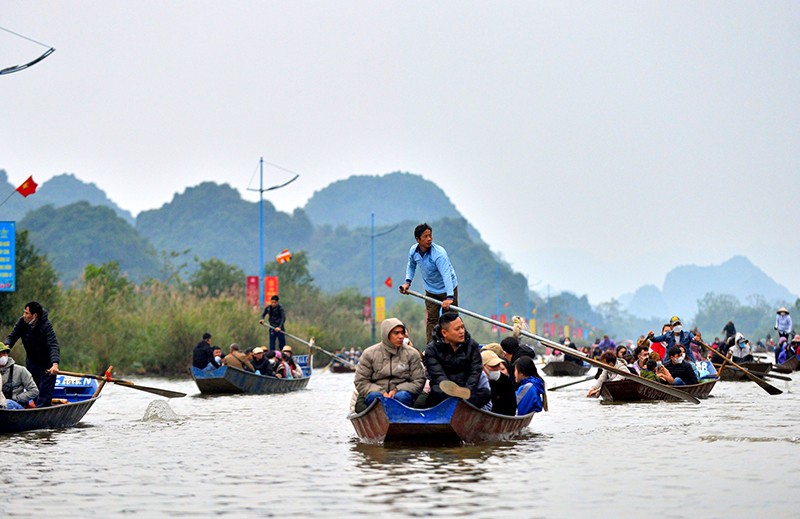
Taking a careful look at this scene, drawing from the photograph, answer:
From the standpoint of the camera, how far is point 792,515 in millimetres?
8227

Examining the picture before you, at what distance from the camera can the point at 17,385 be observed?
16000mm

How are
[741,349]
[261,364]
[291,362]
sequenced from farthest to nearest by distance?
[741,349] → [291,362] → [261,364]

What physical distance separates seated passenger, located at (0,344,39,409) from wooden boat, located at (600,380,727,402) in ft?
32.1

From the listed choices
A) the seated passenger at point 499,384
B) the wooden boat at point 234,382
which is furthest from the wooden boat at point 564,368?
the seated passenger at point 499,384

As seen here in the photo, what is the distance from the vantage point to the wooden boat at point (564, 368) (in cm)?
4100

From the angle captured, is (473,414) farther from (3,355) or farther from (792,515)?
(3,355)

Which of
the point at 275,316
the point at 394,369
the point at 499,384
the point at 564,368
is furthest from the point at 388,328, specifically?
the point at 564,368

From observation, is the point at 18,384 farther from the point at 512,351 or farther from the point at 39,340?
the point at 512,351

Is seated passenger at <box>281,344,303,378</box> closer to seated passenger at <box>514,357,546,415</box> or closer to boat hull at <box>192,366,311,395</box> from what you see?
boat hull at <box>192,366,311,395</box>

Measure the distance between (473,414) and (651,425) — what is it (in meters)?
4.24

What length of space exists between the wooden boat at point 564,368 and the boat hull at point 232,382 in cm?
1541

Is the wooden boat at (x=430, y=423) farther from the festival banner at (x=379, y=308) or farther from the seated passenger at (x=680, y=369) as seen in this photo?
the festival banner at (x=379, y=308)

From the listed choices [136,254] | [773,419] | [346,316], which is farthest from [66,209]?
[773,419]

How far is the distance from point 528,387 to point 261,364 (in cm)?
1356
